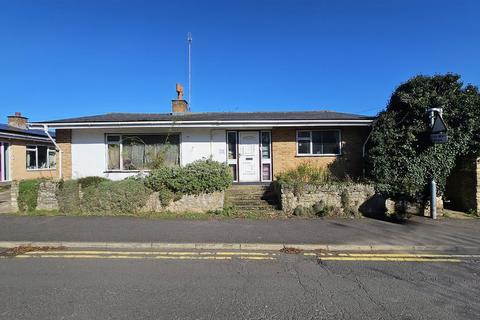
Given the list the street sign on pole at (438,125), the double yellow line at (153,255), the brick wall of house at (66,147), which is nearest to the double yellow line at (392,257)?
the double yellow line at (153,255)

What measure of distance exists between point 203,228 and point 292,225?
2.34 metres

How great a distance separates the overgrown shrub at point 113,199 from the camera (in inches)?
421

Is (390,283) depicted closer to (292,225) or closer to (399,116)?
(292,225)

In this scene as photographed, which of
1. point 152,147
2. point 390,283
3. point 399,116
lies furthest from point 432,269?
point 152,147

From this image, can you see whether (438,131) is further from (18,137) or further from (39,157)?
(39,157)

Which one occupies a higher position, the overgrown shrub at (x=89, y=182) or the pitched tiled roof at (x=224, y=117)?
the pitched tiled roof at (x=224, y=117)

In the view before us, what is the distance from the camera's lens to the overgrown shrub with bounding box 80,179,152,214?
10695 mm

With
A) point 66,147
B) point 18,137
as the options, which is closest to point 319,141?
point 66,147

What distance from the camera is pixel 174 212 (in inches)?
427

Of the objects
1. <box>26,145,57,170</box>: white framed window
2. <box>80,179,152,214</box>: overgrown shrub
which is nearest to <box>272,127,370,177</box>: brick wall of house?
<box>80,179,152,214</box>: overgrown shrub

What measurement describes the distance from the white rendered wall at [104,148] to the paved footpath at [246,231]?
166 inches

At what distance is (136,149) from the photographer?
1418 centimetres

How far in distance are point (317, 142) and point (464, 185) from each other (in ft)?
17.4

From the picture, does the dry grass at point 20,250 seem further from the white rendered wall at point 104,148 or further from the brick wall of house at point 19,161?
the brick wall of house at point 19,161
